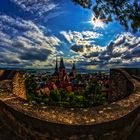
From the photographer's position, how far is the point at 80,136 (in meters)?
4.26

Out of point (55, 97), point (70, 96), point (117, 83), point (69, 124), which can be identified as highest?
point (69, 124)

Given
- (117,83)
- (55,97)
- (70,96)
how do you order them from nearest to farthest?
(117,83) < (55,97) < (70,96)

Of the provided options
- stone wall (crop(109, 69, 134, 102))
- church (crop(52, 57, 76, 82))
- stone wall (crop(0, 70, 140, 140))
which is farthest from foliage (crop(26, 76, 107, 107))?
stone wall (crop(0, 70, 140, 140))

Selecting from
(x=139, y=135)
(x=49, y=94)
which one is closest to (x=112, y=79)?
(x=139, y=135)

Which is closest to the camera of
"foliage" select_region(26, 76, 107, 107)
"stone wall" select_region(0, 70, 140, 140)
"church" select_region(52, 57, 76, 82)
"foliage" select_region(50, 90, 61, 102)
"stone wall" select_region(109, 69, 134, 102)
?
"stone wall" select_region(0, 70, 140, 140)

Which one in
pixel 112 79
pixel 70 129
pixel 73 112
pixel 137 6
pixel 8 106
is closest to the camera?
pixel 70 129

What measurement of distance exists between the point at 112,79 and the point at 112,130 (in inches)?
353

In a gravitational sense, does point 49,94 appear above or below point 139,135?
below

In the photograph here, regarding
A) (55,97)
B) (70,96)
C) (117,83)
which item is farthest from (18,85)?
(70,96)

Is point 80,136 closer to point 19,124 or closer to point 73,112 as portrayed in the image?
point 73,112

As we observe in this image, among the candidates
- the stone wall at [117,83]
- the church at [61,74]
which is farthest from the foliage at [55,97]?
the stone wall at [117,83]

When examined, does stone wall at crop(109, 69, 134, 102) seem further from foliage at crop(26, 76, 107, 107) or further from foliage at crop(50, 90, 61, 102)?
foliage at crop(50, 90, 61, 102)

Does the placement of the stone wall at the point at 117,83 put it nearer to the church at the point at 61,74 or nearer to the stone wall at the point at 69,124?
the stone wall at the point at 69,124

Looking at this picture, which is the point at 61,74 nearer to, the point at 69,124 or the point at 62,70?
the point at 62,70
